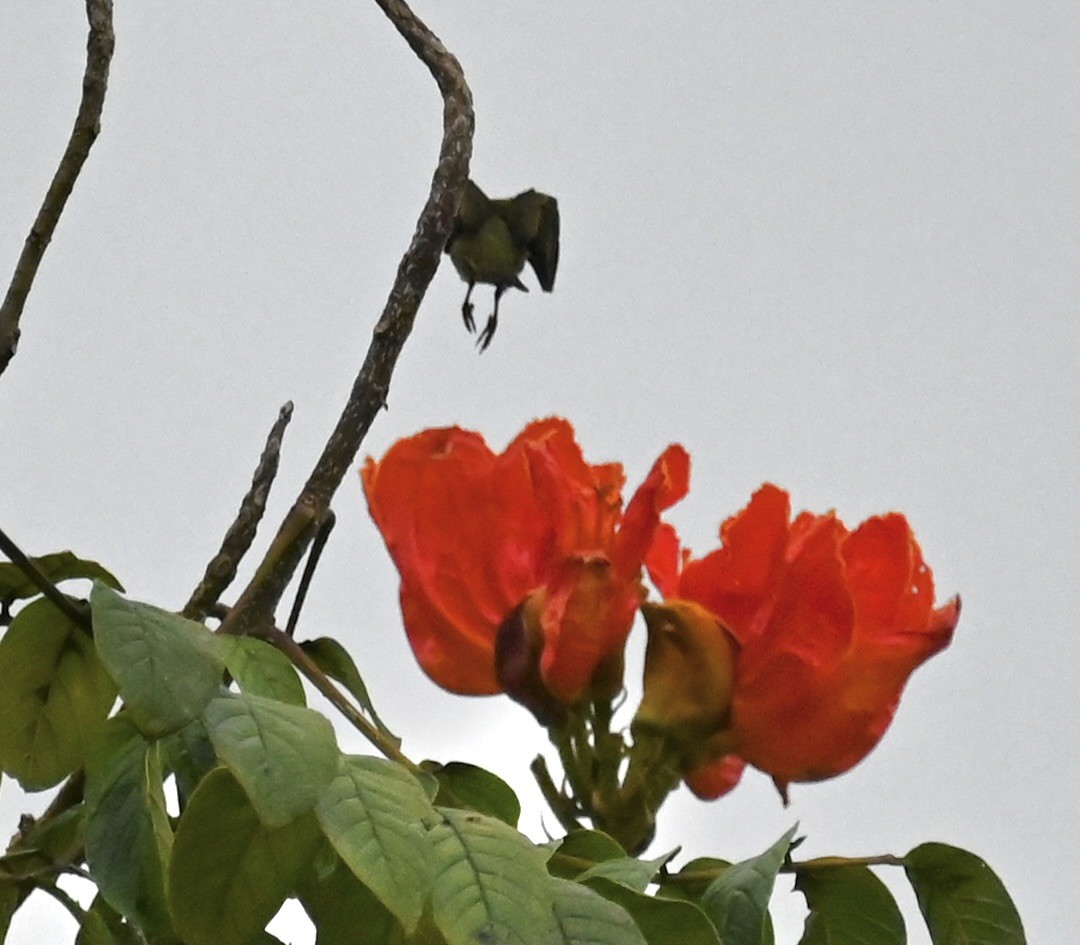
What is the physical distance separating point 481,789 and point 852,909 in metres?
0.17

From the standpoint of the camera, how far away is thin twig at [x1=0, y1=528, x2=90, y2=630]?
0.61 metres

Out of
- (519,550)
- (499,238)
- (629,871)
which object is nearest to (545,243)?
(499,238)

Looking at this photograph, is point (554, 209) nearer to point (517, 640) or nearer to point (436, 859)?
point (517, 640)

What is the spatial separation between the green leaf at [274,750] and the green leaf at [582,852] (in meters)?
0.16

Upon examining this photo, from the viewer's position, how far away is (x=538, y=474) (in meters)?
0.75

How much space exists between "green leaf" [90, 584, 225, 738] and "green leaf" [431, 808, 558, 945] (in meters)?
0.08

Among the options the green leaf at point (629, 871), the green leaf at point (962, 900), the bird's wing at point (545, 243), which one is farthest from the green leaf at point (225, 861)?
the bird's wing at point (545, 243)

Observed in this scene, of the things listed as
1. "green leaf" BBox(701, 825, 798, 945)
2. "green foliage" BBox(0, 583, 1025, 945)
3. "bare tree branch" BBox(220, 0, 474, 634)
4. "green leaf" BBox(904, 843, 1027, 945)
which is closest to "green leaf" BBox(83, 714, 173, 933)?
"green foliage" BBox(0, 583, 1025, 945)

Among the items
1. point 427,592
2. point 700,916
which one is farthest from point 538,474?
point 700,916

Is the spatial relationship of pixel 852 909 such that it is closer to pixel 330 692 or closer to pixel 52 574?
pixel 330 692

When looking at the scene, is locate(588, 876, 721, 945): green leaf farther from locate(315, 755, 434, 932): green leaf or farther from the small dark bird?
the small dark bird

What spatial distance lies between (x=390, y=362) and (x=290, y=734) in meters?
0.27

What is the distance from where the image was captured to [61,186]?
69 cm

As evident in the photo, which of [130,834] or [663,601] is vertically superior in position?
[663,601]
